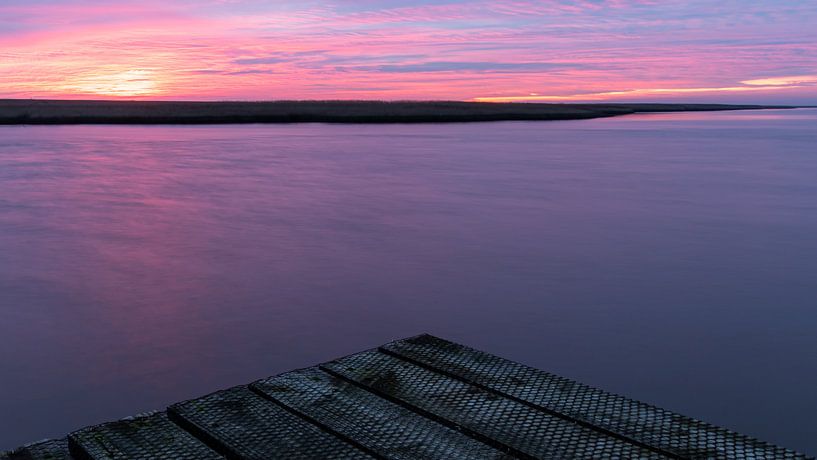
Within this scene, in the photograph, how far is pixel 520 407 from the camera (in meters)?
2.31

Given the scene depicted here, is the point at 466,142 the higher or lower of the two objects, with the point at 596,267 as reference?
lower

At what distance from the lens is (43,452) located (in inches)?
89.2

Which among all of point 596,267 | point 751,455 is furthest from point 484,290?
point 751,455

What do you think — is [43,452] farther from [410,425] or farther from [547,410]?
[547,410]

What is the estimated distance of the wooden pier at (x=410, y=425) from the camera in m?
2.04

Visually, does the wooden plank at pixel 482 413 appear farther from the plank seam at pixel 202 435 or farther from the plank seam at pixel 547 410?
the plank seam at pixel 202 435

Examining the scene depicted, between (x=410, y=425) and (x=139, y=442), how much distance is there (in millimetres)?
809

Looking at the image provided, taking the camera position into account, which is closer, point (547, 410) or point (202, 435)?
point (202, 435)

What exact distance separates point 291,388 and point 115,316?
2.71m

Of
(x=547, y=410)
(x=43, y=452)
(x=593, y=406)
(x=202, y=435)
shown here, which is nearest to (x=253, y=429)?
(x=202, y=435)

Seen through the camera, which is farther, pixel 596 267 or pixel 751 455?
pixel 596 267

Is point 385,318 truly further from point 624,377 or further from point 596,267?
point 596,267

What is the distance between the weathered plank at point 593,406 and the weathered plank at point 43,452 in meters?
1.19

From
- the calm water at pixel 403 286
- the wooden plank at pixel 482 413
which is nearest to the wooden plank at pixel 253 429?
the wooden plank at pixel 482 413
